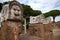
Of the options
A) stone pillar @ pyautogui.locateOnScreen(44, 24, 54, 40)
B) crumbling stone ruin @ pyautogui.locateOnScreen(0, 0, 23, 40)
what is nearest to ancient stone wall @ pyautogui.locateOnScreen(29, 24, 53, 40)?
stone pillar @ pyautogui.locateOnScreen(44, 24, 54, 40)

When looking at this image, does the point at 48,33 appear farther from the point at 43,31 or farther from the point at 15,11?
the point at 15,11

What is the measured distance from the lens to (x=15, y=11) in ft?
9.53

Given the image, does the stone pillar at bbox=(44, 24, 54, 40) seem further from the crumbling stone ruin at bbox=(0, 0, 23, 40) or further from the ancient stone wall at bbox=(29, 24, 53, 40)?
the crumbling stone ruin at bbox=(0, 0, 23, 40)

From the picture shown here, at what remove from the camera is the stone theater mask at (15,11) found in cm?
287

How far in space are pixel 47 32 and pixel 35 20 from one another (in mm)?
601

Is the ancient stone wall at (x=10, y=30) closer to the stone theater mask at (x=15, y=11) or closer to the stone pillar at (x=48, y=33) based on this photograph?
the stone theater mask at (x=15, y=11)

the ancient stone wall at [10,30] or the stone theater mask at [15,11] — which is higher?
the stone theater mask at [15,11]

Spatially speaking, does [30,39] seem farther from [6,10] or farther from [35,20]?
[6,10]

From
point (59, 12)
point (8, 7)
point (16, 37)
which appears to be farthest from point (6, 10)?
point (59, 12)

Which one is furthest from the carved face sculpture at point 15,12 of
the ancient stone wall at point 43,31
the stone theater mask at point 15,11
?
the ancient stone wall at point 43,31

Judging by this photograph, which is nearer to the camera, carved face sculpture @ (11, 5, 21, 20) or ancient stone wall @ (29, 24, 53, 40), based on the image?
carved face sculpture @ (11, 5, 21, 20)

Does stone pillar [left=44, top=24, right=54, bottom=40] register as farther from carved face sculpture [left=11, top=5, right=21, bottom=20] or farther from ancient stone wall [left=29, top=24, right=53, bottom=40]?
carved face sculpture [left=11, top=5, right=21, bottom=20]

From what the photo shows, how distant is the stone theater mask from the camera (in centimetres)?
287

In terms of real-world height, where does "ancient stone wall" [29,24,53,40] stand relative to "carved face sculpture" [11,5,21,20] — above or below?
below
